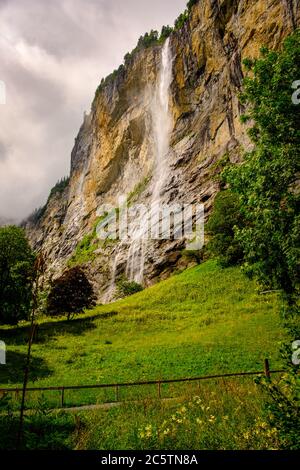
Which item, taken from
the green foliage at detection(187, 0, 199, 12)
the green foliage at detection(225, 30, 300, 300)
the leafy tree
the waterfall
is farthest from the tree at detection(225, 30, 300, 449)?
the leafy tree

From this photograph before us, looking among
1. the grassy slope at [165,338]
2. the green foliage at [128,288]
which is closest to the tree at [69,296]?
the grassy slope at [165,338]

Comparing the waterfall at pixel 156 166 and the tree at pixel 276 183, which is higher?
the waterfall at pixel 156 166

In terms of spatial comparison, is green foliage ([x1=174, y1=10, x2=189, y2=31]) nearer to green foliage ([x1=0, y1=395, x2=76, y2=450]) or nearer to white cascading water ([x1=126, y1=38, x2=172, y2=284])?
white cascading water ([x1=126, y1=38, x2=172, y2=284])

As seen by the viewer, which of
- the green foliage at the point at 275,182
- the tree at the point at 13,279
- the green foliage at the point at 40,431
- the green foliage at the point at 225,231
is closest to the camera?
the green foliage at the point at 40,431

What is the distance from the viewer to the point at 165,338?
99.8 ft

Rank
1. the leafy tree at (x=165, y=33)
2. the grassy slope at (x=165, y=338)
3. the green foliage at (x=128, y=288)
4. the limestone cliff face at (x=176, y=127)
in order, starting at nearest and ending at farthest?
the grassy slope at (x=165, y=338) → the green foliage at (x=128, y=288) → the limestone cliff face at (x=176, y=127) → the leafy tree at (x=165, y=33)

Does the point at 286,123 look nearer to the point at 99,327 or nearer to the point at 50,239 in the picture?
the point at 99,327

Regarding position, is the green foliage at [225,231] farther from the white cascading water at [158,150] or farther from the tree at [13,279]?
the tree at [13,279]

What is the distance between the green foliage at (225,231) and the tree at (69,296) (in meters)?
16.7

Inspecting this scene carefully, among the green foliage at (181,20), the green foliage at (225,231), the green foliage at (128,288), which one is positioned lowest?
the green foliage at (128,288)

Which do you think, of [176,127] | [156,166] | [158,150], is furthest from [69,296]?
[158,150]

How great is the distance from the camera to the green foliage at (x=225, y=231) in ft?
153

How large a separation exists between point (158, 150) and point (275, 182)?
275 feet
